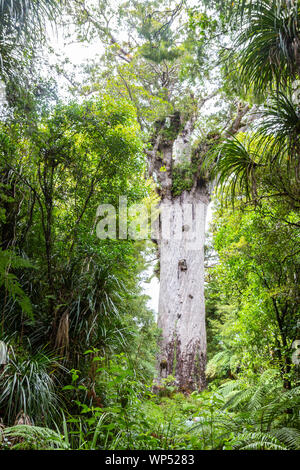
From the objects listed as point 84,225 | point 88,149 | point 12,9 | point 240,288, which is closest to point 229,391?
point 240,288

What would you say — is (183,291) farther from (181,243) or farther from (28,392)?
(28,392)

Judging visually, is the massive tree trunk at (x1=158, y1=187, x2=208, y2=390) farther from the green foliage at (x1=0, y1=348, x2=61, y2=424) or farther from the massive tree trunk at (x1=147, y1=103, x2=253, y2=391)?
the green foliage at (x1=0, y1=348, x2=61, y2=424)

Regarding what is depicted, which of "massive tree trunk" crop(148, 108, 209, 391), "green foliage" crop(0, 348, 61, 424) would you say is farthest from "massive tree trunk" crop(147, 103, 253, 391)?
"green foliage" crop(0, 348, 61, 424)

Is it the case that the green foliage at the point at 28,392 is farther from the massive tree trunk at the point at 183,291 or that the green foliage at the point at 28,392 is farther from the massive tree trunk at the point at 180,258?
the massive tree trunk at the point at 183,291

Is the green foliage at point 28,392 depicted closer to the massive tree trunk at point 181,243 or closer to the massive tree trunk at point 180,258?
the massive tree trunk at point 180,258

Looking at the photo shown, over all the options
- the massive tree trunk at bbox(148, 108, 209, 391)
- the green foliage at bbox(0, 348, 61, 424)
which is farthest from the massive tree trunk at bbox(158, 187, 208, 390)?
the green foliage at bbox(0, 348, 61, 424)

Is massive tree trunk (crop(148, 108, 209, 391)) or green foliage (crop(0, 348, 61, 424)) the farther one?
massive tree trunk (crop(148, 108, 209, 391))

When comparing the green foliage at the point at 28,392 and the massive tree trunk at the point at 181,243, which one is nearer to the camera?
the green foliage at the point at 28,392

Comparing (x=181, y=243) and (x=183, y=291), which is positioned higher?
(x=181, y=243)

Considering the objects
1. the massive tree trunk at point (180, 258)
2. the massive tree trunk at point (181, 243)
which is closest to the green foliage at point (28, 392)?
the massive tree trunk at point (180, 258)

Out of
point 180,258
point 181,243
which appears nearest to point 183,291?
point 180,258

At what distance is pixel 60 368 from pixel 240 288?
3.14 m

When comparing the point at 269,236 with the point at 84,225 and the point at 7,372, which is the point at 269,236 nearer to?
the point at 84,225

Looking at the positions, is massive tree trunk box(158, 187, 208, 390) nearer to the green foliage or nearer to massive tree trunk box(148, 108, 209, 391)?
massive tree trunk box(148, 108, 209, 391)
